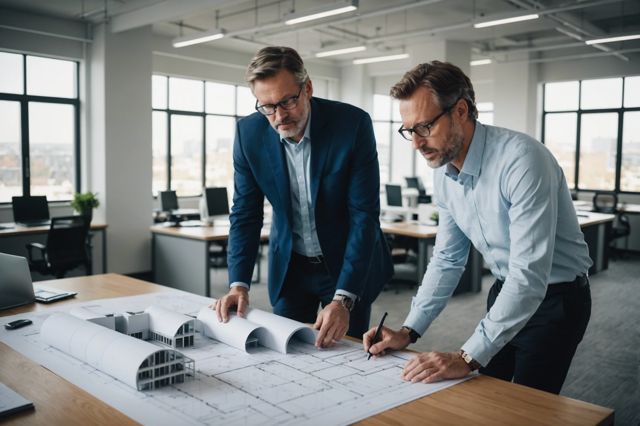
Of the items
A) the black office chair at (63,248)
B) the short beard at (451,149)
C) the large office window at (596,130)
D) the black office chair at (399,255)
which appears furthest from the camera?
the large office window at (596,130)

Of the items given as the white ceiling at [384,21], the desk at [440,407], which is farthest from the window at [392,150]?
the desk at [440,407]

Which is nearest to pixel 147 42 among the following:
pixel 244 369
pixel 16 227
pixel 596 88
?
pixel 16 227

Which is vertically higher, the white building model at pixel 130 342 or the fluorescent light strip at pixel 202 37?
the fluorescent light strip at pixel 202 37

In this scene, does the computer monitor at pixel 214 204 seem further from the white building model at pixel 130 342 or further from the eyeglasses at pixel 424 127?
the eyeglasses at pixel 424 127

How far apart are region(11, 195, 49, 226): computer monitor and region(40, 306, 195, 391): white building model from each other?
546cm

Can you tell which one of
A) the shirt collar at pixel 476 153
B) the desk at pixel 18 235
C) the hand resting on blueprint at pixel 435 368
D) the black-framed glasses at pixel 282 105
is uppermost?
the black-framed glasses at pixel 282 105

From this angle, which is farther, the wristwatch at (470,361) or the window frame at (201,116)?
the window frame at (201,116)

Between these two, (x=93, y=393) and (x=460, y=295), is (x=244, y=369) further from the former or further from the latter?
(x=460, y=295)

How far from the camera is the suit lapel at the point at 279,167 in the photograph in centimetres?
204

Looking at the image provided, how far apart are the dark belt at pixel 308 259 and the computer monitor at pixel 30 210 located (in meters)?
5.56

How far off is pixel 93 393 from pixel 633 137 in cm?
1103

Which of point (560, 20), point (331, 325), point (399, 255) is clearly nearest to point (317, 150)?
point (331, 325)

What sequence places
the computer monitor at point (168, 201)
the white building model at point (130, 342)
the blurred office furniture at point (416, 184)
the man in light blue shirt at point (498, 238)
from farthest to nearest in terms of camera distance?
the blurred office furniture at point (416, 184)
the computer monitor at point (168, 201)
the man in light blue shirt at point (498, 238)
the white building model at point (130, 342)

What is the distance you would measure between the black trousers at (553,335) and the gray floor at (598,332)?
1772 mm
